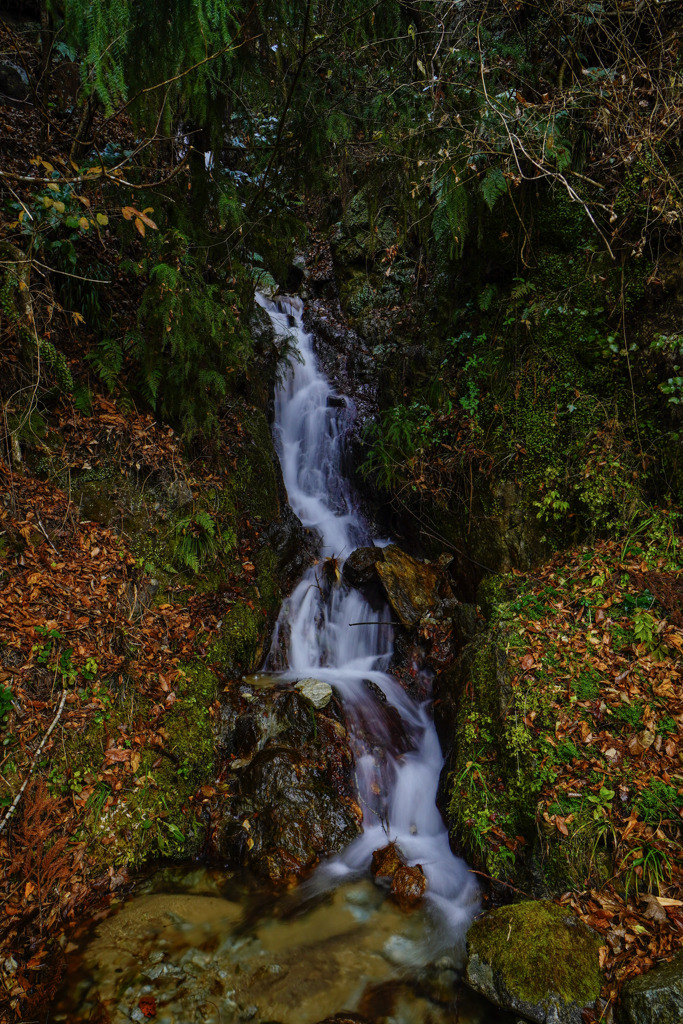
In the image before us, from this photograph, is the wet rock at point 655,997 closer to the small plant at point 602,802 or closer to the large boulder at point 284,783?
the small plant at point 602,802

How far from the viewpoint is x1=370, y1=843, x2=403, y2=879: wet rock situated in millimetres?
4258

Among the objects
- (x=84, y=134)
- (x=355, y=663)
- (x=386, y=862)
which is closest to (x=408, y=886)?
(x=386, y=862)

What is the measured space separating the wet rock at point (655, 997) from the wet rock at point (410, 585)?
155 inches

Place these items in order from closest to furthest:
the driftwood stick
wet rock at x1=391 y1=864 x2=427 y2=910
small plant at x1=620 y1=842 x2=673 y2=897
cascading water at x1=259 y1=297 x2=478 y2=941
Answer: small plant at x1=620 y1=842 x2=673 y2=897, the driftwood stick, wet rock at x1=391 y1=864 x2=427 y2=910, cascading water at x1=259 y1=297 x2=478 y2=941

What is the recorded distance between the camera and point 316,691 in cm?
536

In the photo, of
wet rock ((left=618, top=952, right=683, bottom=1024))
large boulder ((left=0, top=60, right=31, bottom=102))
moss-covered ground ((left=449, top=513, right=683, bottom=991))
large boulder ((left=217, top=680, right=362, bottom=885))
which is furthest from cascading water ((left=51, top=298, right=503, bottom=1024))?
large boulder ((left=0, top=60, right=31, bottom=102))

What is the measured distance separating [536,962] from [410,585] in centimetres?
417

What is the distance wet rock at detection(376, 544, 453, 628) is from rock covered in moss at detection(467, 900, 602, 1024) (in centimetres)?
344

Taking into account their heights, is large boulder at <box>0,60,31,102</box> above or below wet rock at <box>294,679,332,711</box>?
above

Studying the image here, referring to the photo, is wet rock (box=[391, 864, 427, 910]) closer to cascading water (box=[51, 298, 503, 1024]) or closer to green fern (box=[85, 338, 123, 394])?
cascading water (box=[51, 298, 503, 1024])

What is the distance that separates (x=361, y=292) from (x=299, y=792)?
34.1ft

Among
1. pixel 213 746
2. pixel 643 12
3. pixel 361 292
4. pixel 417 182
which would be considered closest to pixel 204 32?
pixel 417 182

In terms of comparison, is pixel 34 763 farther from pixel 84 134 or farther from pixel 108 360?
pixel 84 134

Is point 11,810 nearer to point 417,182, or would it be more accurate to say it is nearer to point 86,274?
point 86,274
